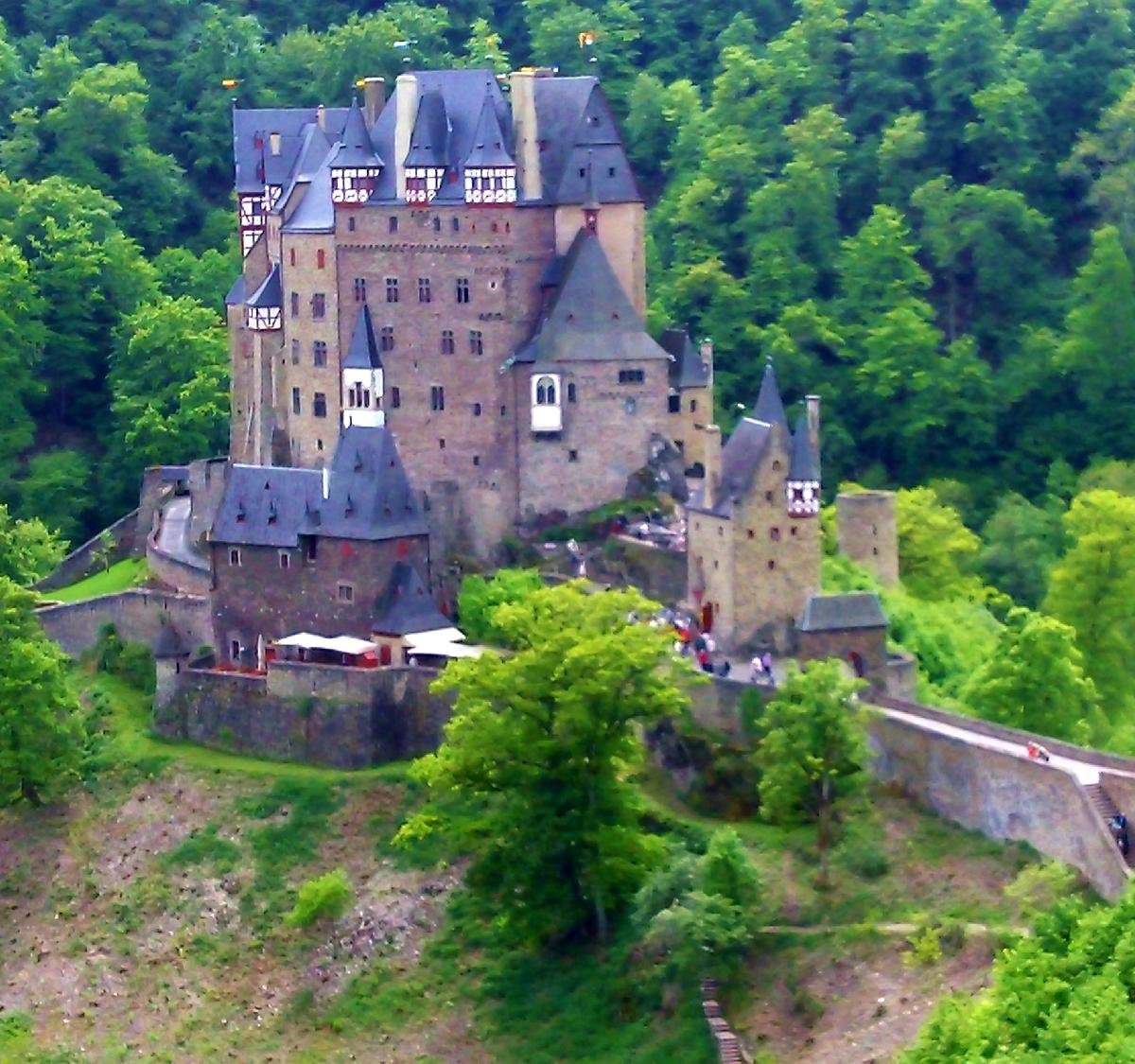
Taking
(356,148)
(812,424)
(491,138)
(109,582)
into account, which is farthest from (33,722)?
(812,424)

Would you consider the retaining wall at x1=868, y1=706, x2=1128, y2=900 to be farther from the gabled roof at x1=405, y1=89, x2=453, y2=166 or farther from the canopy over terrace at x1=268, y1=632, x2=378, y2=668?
the gabled roof at x1=405, y1=89, x2=453, y2=166

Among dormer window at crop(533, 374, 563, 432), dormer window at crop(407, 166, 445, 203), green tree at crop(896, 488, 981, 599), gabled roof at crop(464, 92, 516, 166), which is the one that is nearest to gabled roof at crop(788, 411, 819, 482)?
dormer window at crop(533, 374, 563, 432)

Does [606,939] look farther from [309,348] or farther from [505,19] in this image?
[505,19]

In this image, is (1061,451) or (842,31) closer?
(1061,451)

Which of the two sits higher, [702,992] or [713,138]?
[713,138]

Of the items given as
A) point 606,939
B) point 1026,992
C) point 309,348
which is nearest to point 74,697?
point 309,348

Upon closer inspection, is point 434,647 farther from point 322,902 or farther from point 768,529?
point 768,529
